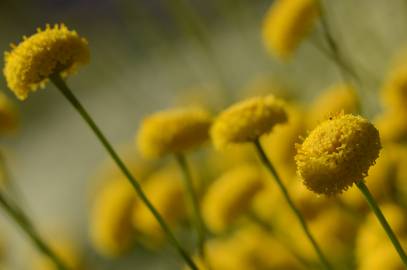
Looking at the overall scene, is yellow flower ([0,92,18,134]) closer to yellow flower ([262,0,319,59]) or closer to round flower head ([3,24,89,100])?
round flower head ([3,24,89,100])

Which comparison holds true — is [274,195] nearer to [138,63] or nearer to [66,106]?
[138,63]

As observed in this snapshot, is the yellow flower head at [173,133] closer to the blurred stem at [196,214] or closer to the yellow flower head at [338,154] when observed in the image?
the blurred stem at [196,214]

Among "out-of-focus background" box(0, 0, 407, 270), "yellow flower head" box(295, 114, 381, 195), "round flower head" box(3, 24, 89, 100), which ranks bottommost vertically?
"out-of-focus background" box(0, 0, 407, 270)

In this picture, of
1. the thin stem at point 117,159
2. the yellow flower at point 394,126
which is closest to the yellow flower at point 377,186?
the yellow flower at point 394,126

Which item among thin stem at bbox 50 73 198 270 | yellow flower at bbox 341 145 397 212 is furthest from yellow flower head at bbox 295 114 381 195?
yellow flower at bbox 341 145 397 212

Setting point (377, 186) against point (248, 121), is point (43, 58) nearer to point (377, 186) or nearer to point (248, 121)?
point (248, 121)

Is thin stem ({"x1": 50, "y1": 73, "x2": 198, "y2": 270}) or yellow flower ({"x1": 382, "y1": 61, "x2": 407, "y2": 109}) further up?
thin stem ({"x1": 50, "y1": 73, "x2": 198, "y2": 270})

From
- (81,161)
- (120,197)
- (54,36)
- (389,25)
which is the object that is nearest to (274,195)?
(120,197)
